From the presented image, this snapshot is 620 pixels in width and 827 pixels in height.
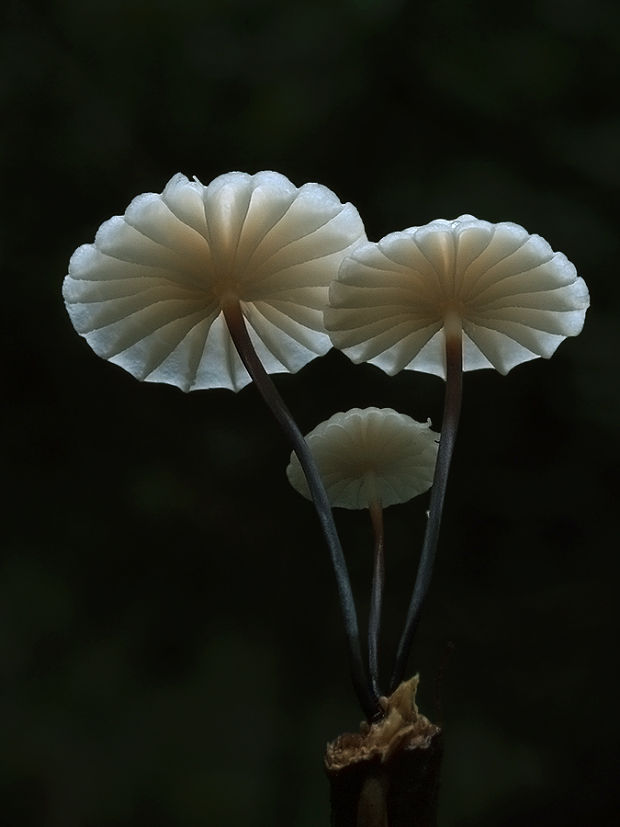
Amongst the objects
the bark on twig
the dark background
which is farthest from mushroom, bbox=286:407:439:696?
the dark background

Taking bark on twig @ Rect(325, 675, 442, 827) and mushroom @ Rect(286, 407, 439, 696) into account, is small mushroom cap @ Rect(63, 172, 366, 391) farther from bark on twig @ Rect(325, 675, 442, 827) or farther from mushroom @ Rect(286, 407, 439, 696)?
bark on twig @ Rect(325, 675, 442, 827)

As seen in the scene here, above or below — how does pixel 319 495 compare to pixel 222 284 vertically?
below

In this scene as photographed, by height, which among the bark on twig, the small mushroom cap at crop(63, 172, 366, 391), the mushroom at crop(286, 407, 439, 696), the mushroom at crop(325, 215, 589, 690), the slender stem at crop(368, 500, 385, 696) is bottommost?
the bark on twig

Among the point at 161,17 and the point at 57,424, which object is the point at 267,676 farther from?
the point at 161,17

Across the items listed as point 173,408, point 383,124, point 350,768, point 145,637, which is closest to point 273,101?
point 383,124

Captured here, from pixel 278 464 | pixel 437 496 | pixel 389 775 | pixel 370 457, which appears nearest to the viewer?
pixel 389 775

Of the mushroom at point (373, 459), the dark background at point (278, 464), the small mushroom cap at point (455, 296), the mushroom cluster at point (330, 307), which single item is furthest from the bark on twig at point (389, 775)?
the dark background at point (278, 464)

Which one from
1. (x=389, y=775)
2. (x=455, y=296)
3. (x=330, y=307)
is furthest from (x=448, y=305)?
(x=389, y=775)

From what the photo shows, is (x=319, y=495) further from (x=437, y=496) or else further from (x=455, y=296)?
(x=455, y=296)

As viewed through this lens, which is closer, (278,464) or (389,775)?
(389,775)
